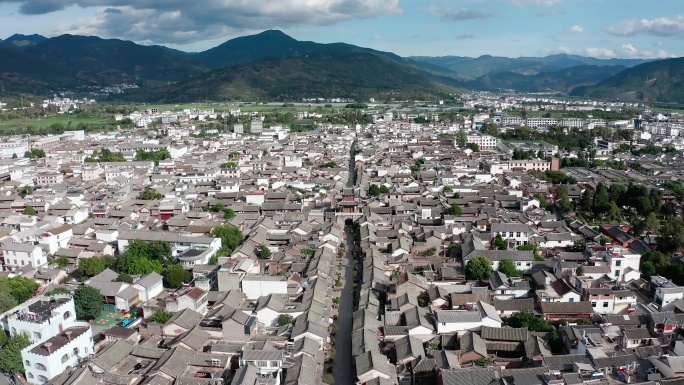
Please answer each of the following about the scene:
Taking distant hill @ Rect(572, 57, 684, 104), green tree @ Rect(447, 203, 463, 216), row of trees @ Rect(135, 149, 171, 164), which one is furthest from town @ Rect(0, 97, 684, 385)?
distant hill @ Rect(572, 57, 684, 104)

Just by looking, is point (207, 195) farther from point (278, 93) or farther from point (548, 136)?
point (278, 93)

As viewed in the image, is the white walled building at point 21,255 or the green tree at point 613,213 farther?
the green tree at point 613,213

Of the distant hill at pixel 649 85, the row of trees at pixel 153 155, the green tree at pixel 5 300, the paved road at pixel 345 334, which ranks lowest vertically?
the paved road at pixel 345 334

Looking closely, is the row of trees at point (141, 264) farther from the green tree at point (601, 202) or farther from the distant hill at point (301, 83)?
the distant hill at point (301, 83)

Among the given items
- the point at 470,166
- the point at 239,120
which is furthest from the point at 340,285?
the point at 239,120

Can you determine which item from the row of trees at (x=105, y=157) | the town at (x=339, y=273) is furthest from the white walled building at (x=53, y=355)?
the row of trees at (x=105, y=157)
